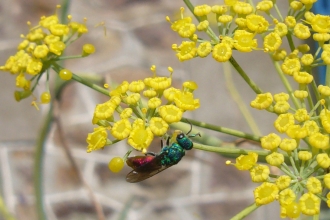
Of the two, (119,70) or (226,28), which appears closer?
(226,28)

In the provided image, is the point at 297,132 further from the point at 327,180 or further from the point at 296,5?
the point at 296,5

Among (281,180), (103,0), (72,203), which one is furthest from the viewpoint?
(103,0)

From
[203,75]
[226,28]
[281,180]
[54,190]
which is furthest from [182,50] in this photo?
[54,190]

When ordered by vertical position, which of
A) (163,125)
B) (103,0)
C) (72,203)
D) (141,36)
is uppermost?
(163,125)

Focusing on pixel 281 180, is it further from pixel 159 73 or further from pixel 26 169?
pixel 26 169

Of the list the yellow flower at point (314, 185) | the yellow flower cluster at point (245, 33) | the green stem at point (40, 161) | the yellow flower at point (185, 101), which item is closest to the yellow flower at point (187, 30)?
the yellow flower cluster at point (245, 33)

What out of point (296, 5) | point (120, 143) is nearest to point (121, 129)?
point (296, 5)
